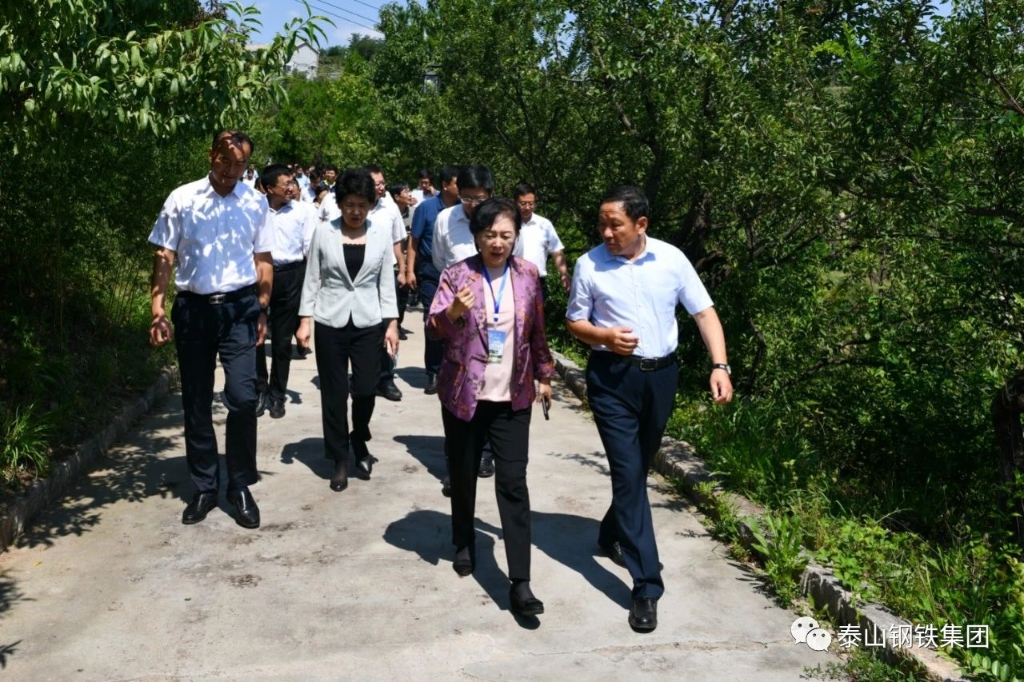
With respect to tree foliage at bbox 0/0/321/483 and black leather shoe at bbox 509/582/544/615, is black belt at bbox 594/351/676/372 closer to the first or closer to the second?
black leather shoe at bbox 509/582/544/615

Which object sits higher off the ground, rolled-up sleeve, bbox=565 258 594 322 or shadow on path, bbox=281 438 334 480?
rolled-up sleeve, bbox=565 258 594 322

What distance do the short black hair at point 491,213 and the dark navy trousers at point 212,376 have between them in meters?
1.74

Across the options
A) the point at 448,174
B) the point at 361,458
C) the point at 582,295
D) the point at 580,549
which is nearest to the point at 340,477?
the point at 361,458

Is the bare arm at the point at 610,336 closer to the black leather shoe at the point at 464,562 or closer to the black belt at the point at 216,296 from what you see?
the black leather shoe at the point at 464,562

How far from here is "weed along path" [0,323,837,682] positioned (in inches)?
187

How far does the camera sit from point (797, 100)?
7.63 m

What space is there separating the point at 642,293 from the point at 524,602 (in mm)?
1536

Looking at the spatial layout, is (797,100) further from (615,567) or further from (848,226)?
(615,567)

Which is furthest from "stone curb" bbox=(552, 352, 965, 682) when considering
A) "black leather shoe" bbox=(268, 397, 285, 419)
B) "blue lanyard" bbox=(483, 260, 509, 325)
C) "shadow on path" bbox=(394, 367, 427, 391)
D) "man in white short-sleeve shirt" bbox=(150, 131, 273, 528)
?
"shadow on path" bbox=(394, 367, 427, 391)

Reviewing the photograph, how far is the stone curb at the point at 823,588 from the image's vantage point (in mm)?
4582

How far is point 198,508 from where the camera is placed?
6496 mm

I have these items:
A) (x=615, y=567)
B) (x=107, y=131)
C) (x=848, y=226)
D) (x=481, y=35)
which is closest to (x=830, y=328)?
(x=848, y=226)

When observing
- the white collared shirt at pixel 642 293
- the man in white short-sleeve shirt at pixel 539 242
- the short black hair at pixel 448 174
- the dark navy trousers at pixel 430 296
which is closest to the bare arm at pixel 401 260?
the dark navy trousers at pixel 430 296

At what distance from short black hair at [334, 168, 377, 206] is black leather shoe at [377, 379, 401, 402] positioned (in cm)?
316
